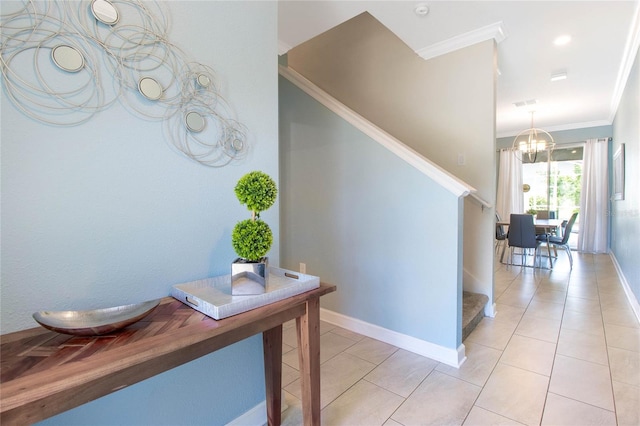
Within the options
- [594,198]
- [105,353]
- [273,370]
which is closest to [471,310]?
[273,370]

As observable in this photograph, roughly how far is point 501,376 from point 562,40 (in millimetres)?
3087

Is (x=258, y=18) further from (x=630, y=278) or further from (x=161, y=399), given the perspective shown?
(x=630, y=278)

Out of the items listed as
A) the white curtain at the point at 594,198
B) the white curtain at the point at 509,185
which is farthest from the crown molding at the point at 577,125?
the white curtain at the point at 509,185

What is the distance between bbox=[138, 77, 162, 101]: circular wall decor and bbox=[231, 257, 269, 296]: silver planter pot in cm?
65

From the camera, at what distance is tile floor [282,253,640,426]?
156 centimetres

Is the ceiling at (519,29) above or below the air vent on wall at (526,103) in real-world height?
below

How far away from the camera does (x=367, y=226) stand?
2.42 m

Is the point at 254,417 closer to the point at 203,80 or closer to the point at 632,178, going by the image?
the point at 203,80

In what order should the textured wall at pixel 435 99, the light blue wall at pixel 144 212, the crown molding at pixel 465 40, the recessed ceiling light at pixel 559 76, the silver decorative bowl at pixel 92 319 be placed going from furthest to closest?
the recessed ceiling light at pixel 559 76
the textured wall at pixel 435 99
the crown molding at pixel 465 40
the light blue wall at pixel 144 212
the silver decorative bowl at pixel 92 319

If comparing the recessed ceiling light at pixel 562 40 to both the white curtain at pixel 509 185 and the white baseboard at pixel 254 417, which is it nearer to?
the white baseboard at pixel 254 417

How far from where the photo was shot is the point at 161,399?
1.14 metres

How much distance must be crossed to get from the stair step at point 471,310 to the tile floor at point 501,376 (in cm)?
7

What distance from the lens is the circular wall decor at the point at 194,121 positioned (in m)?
1.19

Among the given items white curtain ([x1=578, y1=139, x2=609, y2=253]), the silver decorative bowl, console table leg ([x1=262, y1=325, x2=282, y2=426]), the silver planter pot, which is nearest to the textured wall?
console table leg ([x1=262, y1=325, x2=282, y2=426])
